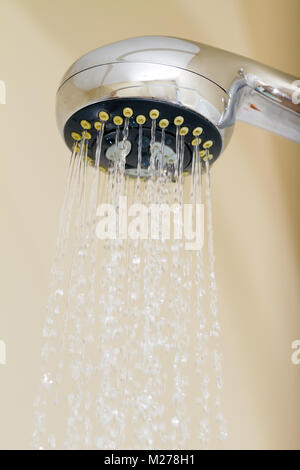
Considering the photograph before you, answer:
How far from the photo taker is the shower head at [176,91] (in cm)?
44

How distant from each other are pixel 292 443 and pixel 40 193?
63cm

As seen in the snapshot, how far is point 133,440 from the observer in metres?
0.81

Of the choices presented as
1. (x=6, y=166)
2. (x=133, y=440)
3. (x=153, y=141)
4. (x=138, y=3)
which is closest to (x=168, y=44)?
(x=153, y=141)

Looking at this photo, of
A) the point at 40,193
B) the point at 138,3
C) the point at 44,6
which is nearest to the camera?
the point at 40,193

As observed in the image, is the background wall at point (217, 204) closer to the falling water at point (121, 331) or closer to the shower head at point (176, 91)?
the falling water at point (121, 331)

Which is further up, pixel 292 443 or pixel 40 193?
pixel 40 193

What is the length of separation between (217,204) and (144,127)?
1.99 ft

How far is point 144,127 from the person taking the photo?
51 cm

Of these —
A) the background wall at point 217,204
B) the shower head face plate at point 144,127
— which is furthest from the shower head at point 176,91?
the background wall at point 217,204

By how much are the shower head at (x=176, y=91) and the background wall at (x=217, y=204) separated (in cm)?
38

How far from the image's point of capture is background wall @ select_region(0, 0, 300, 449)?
2.65 ft

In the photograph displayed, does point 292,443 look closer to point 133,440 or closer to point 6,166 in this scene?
point 133,440

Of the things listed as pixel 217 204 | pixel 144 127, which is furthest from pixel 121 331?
pixel 217 204

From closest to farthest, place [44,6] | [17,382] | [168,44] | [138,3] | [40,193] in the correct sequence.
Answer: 1. [168,44]
2. [17,382]
3. [40,193]
4. [44,6]
5. [138,3]
